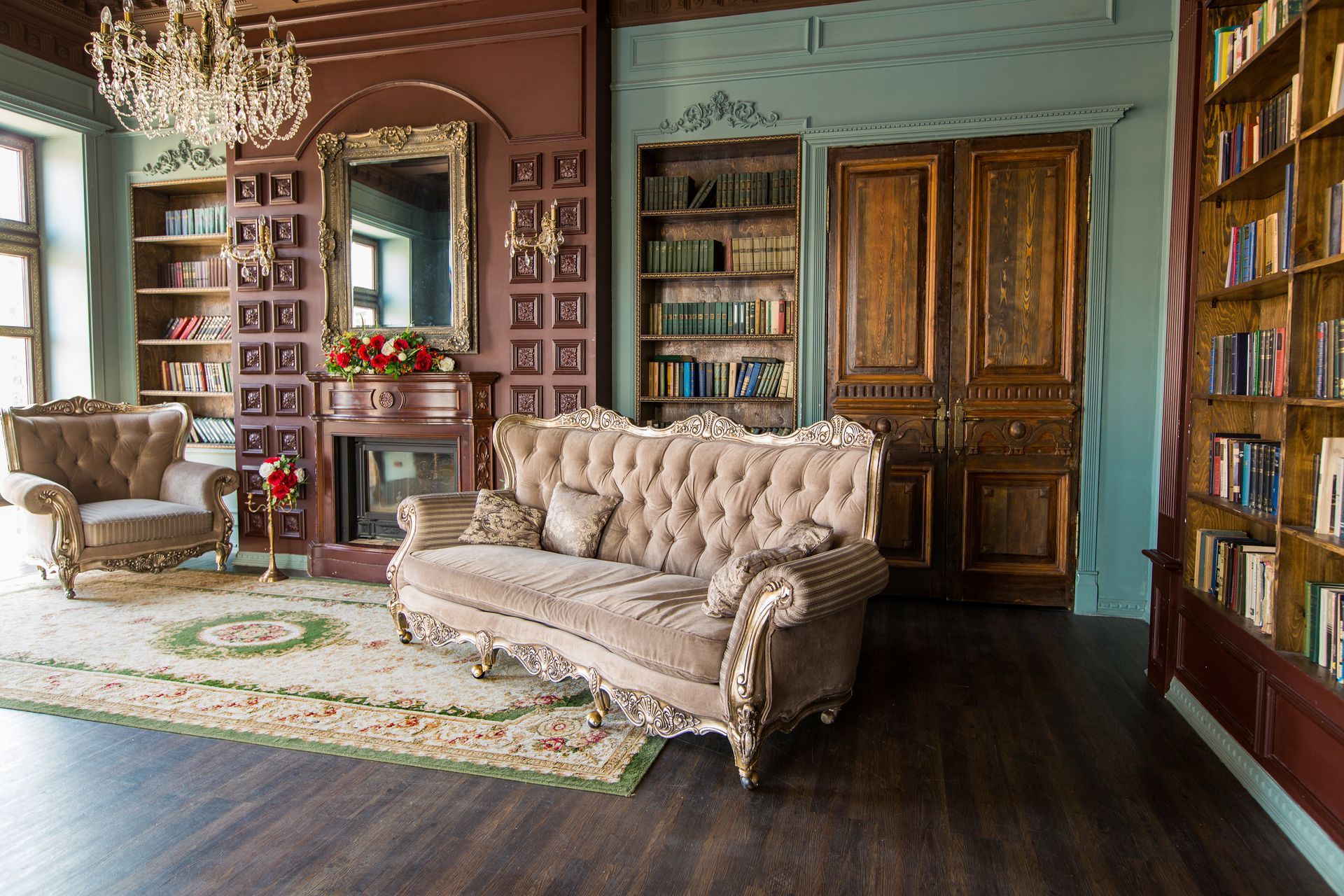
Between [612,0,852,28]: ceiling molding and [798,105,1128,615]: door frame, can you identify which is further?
[612,0,852,28]: ceiling molding

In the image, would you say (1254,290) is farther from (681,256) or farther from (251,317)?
(251,317)

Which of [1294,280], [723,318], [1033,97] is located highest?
[1033,97]

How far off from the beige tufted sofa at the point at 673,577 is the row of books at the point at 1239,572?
3.87 feet

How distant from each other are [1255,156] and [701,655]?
2.54m

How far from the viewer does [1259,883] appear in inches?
80.4

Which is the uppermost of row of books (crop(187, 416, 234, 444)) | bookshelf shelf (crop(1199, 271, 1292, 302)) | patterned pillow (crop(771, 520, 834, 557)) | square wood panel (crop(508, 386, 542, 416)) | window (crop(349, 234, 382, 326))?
window (crop(349, 234, 382, 326))

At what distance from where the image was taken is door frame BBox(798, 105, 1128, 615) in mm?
4434

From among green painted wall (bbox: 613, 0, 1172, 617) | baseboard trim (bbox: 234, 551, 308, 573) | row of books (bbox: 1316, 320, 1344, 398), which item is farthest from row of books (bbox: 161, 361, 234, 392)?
row of books (bbox: 1316, 320, 1344, 398)

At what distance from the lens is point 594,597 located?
2.98 m

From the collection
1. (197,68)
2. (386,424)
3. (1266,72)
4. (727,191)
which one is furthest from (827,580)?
(386,424)

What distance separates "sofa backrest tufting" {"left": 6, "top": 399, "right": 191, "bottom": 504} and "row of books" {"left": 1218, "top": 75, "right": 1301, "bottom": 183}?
6007 millimetres

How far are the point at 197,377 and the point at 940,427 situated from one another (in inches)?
211

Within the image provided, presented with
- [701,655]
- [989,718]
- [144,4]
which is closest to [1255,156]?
[989,718]

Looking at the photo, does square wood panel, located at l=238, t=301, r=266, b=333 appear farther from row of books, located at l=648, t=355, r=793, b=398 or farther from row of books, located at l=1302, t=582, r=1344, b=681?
row of books, located at l=1302, t=582, r=1344, b=681
